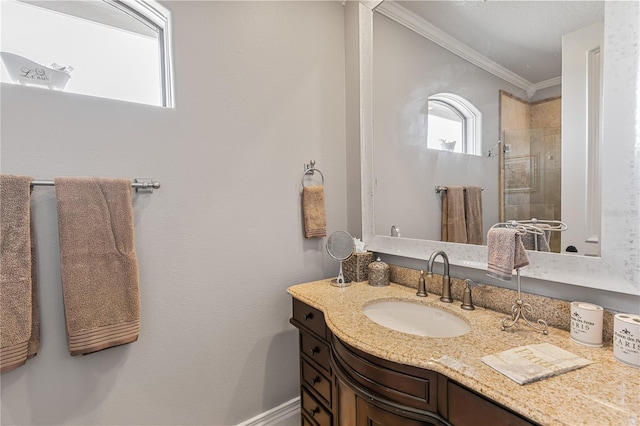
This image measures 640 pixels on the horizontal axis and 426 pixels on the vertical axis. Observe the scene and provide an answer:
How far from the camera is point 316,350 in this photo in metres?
1.37

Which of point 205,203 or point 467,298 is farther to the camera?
point 205,203

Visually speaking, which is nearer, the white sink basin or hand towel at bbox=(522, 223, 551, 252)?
hand towel at bbox=(522, 223, 551, 252)

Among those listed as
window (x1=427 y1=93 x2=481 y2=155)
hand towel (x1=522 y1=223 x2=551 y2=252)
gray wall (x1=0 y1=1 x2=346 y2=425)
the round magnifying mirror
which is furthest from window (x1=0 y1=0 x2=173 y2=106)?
hand towel (x1=522 y1=223 x2=551 y2=252)

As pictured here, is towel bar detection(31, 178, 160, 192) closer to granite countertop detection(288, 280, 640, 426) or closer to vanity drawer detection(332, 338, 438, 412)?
granite countertop detection(288, 280, 640, 426)

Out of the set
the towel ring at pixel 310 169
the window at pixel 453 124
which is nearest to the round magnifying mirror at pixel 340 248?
the towel ring at pixel 310 169

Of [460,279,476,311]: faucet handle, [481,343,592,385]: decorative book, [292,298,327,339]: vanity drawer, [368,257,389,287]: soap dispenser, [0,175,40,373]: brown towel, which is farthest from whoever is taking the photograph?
[368,257,389,287]: soap dispenser

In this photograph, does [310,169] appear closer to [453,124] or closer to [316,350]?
[453,124]

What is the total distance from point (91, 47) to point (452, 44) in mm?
1683

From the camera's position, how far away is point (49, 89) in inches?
45.0

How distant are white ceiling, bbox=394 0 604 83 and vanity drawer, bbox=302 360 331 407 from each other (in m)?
1.52

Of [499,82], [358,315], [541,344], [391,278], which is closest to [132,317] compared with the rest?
[358,315]

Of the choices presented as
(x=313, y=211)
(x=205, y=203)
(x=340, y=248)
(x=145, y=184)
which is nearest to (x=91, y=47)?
(x=145, y=184)

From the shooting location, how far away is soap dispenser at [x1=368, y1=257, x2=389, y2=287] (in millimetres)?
1582

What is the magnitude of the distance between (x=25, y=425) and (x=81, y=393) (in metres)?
0.18
